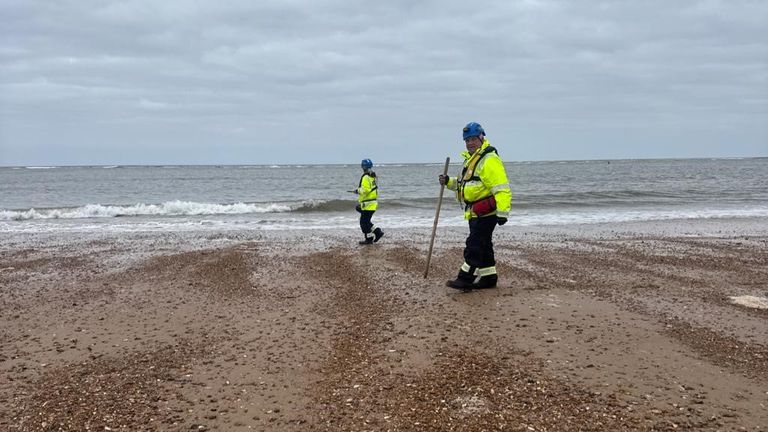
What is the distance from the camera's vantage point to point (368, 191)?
1312cm

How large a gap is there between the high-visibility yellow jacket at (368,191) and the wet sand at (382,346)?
3028mm

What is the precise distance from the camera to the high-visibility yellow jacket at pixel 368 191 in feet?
42.8

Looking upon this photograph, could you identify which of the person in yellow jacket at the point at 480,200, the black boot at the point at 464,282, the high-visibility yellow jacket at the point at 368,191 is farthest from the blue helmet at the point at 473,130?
the high-visibility yellow jacket at the point at 368,191

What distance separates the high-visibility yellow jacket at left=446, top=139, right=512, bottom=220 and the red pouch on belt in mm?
41

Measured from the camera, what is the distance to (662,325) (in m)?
5.94

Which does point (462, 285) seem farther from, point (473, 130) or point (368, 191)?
point (368, 191)

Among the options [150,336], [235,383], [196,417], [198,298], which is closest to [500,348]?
[235,383]

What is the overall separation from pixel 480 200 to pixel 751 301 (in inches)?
144

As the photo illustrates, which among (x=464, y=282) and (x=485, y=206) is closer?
(x=485, y=206)

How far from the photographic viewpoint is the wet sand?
3.96 metres

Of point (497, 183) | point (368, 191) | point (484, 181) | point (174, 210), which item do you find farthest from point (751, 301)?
point (174, 210)

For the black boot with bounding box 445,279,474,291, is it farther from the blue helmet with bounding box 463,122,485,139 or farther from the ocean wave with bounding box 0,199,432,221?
the ocean wave with bounding box 0,199,432,221

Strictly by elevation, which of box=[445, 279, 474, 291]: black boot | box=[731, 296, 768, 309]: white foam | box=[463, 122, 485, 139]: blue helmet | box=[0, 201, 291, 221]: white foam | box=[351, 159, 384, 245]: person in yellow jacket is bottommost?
box=[0, 201, 291, 221]: white foam

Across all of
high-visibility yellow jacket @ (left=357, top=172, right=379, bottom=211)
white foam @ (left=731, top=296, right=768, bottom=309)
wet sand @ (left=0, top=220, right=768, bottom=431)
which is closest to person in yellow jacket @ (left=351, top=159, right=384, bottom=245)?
high-visibility yellow jacket @ (left=357, top=172, right=379, bottom=211)
